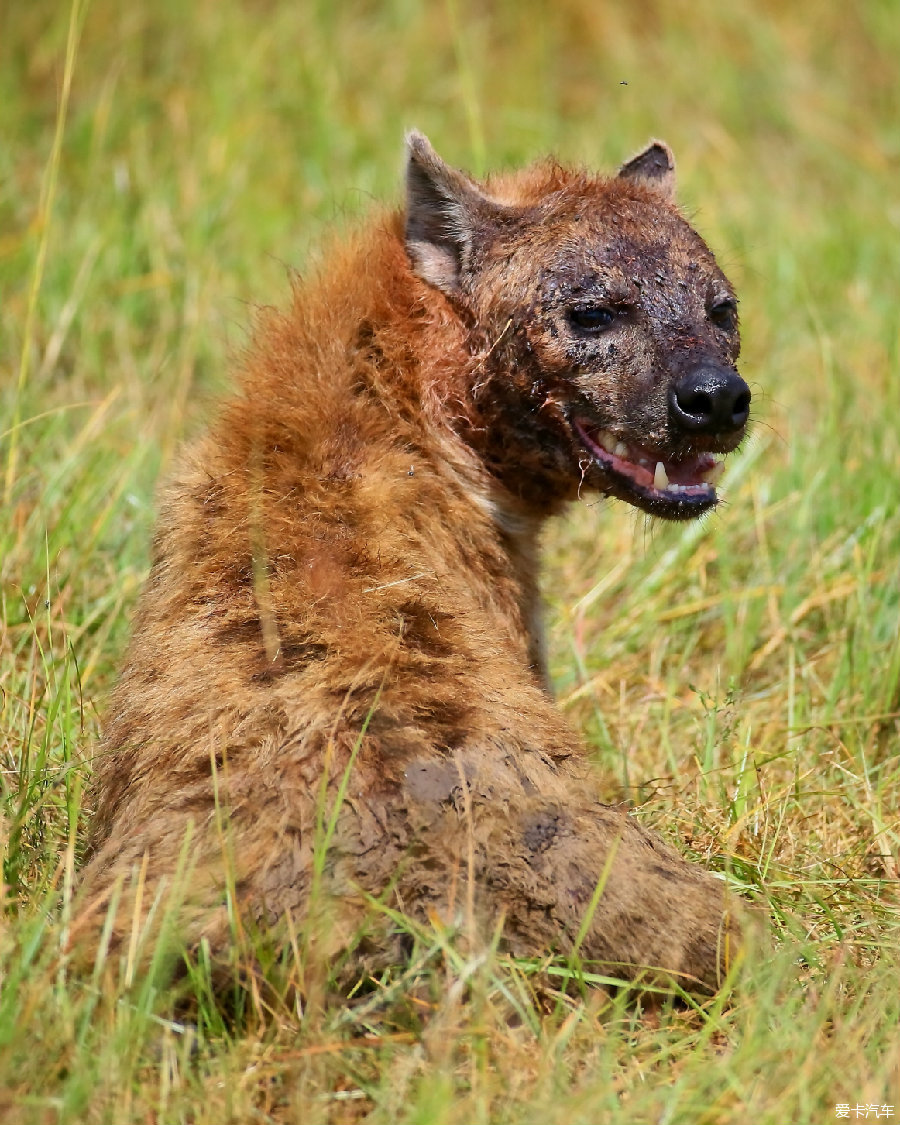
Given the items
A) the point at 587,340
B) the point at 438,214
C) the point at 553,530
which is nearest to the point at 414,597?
the point at 587,340

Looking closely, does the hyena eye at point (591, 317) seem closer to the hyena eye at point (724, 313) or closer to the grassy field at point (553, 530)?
the hyena eye at point (724, 313)

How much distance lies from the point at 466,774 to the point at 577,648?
2121 mm

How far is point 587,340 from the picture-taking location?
4121mm

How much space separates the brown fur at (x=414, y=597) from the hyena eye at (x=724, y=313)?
4cm

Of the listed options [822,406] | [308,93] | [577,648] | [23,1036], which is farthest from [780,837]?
[308,93]

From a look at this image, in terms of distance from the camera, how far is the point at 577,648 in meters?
5.26

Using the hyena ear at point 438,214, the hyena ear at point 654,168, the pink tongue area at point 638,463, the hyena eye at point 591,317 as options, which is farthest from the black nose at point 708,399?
the hyena ear at point 654,168

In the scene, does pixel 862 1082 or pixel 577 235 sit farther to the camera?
pixel 577 235

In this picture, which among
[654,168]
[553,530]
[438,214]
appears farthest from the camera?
[553,530]

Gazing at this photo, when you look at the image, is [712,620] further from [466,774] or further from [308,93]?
[308,93]

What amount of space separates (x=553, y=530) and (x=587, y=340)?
87.3 inches

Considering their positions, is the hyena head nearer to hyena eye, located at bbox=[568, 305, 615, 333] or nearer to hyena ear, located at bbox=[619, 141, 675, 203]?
hyena eye, located at bbox=[568, 305, 615, 333]

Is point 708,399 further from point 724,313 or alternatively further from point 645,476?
point 724,313

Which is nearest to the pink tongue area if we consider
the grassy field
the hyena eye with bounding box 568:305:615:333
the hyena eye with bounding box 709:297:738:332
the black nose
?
the black nose
